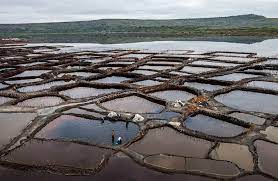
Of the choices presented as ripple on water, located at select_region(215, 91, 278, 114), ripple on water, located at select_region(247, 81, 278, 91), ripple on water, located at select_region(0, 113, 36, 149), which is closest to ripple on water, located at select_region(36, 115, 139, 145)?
ripple on water, located at select_region(0, 113, 36, 149)

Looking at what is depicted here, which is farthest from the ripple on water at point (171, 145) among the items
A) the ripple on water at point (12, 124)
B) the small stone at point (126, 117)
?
the ripple on water at point (12, 124)

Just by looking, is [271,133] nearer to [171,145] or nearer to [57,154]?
[171,145]

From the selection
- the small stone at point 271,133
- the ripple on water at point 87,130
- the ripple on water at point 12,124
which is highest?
the small stone at point 271,133

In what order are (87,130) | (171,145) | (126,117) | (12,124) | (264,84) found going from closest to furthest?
1. (171,145)
2. (87,130)
3. (126,117)
4. (12,124)
5. (264,84)

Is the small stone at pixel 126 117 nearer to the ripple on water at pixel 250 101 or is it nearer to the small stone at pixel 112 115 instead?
A: the small stone at pixel 112 115

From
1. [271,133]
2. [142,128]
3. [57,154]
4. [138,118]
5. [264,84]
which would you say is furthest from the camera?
[264,84]

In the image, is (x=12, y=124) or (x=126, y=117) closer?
(x=126, y=117)

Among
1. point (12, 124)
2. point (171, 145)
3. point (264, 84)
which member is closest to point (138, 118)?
point (171, 145)

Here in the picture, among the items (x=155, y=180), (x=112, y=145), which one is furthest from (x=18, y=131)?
(x=155, y=180)

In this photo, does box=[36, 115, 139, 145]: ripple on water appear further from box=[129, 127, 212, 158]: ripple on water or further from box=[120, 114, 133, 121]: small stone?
box=[129, 127, 212, 158]: ripple on water

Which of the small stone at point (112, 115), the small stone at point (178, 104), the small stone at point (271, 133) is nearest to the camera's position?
the small stone at point (271, 133)

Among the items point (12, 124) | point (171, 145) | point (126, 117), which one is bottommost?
point (12, 124)

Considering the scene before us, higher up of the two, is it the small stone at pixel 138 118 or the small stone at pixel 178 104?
the small stone at pixel 178 104
